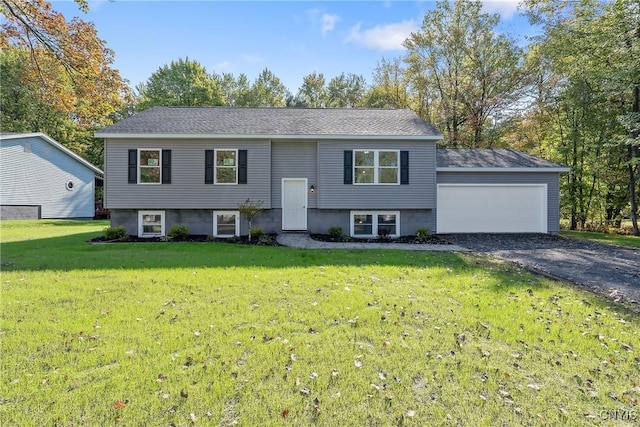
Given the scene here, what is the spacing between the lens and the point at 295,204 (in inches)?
501

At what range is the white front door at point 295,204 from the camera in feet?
41.6

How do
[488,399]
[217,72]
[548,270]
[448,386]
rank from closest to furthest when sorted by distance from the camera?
[488,399] → [448,386] → [548,270] → [217,72]

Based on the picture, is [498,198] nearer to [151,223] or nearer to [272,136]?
[272,136]

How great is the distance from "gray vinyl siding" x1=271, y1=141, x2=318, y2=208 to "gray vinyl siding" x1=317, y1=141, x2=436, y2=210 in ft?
1.27

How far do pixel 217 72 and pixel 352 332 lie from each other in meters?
39.4

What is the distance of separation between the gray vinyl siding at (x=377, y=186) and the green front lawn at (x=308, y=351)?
21.4ft

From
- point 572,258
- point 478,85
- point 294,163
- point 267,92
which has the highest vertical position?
point 267,92

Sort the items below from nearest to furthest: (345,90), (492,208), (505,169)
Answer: (505,169) → (492,208) → (345,90)

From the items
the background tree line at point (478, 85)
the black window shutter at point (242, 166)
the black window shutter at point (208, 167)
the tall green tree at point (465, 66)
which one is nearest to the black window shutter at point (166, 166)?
the black window shutter at point (208, 167)

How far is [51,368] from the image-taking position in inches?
112

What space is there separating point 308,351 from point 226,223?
33.0 feet

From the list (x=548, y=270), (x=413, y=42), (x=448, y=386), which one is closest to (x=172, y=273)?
(x=448, y=386)

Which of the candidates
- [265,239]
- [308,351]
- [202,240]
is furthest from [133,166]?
[308,351]

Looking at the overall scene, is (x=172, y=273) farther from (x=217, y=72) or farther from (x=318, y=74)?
(x=217, y=72)
